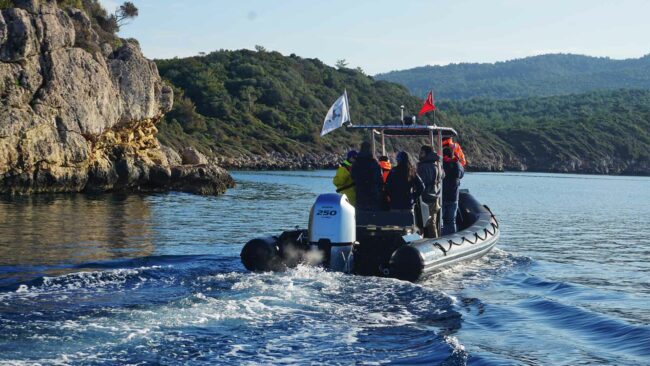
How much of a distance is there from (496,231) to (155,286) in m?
8.27

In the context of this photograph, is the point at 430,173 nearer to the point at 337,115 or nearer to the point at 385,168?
the point at 385,168

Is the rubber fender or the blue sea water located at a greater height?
the rubber fender

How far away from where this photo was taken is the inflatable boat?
1270 cm

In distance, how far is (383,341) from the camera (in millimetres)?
9469

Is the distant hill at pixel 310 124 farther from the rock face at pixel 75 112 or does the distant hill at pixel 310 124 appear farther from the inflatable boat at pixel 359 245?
the inflatable boat at pixel 359 245

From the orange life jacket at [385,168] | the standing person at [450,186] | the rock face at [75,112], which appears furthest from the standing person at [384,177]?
the rock face at [75,112]

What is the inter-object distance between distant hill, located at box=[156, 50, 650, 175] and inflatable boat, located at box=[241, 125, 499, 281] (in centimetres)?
5955

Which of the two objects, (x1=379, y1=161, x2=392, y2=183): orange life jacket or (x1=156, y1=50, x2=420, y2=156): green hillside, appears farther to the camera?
(x1=156, y1=50, x2=420, y2=156): green hillside

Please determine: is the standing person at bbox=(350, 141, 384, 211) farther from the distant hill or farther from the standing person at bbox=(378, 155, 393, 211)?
the distant hill

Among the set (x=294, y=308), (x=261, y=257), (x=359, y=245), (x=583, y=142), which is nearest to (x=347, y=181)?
(x=359, y=245)

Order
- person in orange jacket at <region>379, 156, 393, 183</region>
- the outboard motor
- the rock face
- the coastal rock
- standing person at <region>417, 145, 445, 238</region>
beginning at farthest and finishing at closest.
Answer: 1. the coastal rock
2. the rock face
3. standing person at <region>417, 145, 445, 238</region>
4. person in orange jacket at <region>379, 156, 393, 183</region>
5. the outboard motor

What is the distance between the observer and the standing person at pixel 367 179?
1398cm

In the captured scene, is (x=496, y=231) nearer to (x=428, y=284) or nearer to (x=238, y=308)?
(x=428, y=284)

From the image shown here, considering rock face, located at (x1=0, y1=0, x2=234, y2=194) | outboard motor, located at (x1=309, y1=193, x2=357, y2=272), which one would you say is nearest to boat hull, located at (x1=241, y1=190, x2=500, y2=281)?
outboard motor, located at (x1=309, y1=193, x2=357, y2=272)
